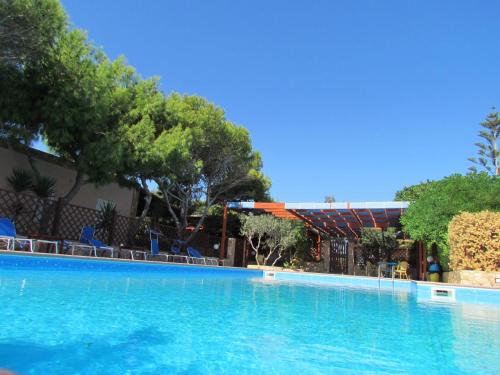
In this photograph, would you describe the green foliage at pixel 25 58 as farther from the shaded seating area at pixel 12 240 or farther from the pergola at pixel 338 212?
the pergola at pixel 338 212

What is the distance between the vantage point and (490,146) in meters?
27.4

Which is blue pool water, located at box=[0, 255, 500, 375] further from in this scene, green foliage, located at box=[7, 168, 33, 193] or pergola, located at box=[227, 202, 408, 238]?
pergola, located at box=[227, 202, 408, 238]

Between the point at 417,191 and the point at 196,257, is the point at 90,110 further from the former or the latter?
the point at 417,191

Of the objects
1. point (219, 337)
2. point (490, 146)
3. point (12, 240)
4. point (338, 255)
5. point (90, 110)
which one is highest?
point (490, 146)

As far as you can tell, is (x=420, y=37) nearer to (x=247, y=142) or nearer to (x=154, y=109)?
(x=247, y=142)

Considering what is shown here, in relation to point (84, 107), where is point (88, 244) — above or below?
below

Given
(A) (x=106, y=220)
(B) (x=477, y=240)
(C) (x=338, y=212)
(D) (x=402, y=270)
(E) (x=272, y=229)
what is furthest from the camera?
(D) (x=402, y=270)

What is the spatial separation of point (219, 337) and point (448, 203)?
1090 centimetres

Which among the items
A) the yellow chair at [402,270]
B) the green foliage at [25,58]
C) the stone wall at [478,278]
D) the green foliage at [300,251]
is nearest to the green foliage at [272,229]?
the green foliage at [300,251]

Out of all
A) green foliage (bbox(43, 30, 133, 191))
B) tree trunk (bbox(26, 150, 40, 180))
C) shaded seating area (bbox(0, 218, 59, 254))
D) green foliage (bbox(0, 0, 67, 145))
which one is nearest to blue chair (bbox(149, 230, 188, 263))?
green foliage (bbox(43, 30, 133, 191))

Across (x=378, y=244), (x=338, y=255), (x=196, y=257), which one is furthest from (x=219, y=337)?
(x=378, y=244)

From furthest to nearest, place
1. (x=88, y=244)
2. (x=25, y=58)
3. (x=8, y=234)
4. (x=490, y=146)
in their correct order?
(x=490, y=146) → (x=88, y=244) → (x=25, y=58) → (x=8, y=234)

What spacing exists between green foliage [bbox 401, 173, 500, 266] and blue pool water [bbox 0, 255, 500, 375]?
7.05 m

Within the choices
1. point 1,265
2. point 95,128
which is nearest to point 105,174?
point 95,128
